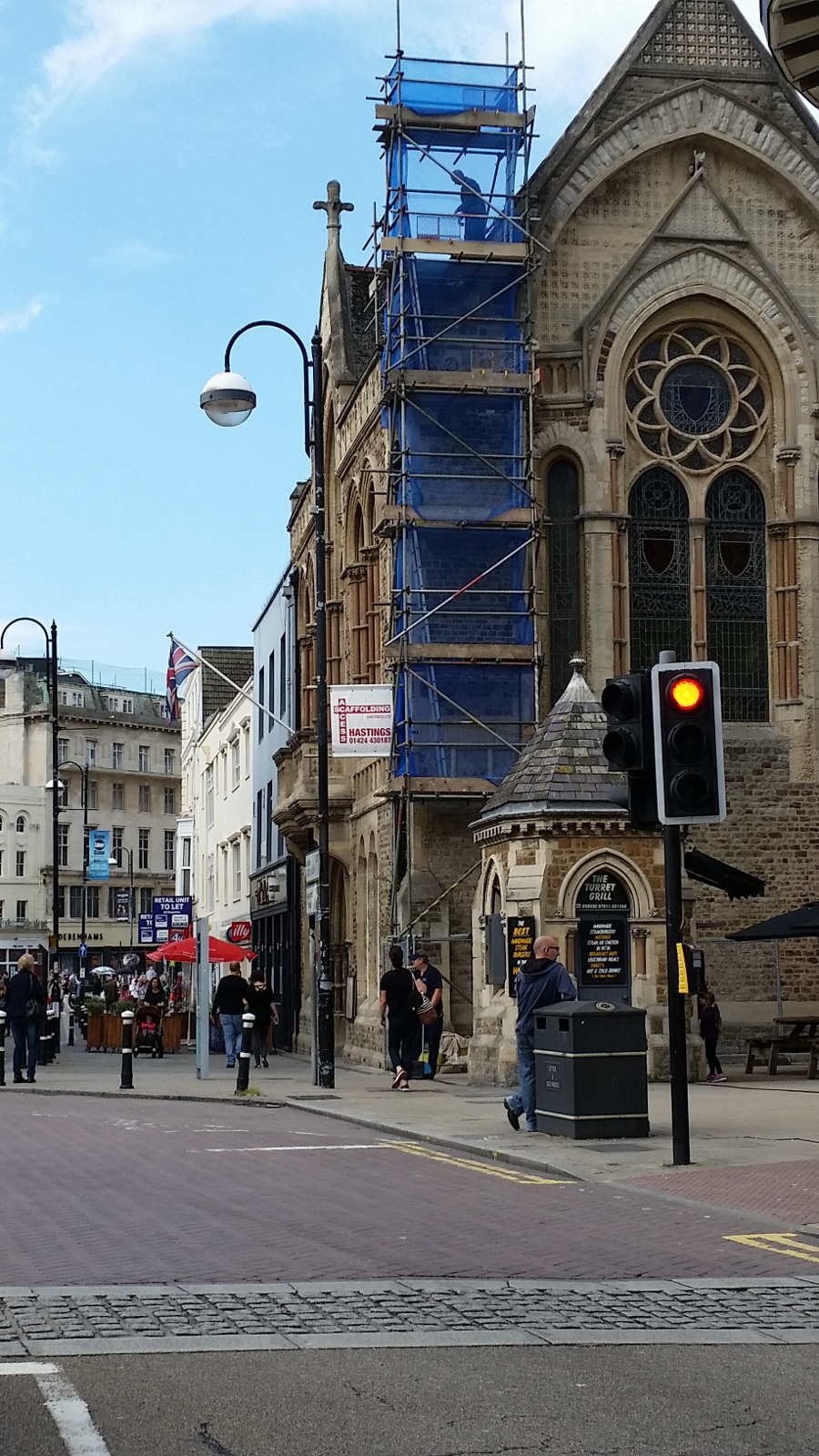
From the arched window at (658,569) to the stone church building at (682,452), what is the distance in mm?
33

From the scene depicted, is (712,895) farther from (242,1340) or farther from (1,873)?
(1,873)

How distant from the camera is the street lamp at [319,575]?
22.9 metres

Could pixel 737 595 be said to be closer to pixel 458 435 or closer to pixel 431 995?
pixel 458 435

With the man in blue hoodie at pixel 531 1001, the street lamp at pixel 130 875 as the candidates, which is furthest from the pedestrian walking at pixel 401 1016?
the street lamp at pixel 130 875

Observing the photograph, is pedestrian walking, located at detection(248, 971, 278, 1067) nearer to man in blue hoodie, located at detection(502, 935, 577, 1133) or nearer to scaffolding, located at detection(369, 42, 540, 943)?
scaffolding, located at detection(369, 42, 540, 943)

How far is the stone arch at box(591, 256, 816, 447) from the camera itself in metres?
31.8

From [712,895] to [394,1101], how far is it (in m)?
10.3

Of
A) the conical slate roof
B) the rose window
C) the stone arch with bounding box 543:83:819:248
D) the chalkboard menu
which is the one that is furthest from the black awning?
the stone arch with bounding box 543:83:819:248

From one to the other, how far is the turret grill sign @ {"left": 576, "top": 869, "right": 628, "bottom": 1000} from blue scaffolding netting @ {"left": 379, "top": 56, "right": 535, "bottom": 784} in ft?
20.5

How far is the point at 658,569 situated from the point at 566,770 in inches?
353

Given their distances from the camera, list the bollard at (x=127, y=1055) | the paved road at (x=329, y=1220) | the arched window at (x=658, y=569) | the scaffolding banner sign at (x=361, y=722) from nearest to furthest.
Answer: the paved road at (x=329, y=1220) → the bollard at (x=127, y=1055) → the scaffolding banner sign at (x=361, y=722) → the arched window at (x=658, y=569)

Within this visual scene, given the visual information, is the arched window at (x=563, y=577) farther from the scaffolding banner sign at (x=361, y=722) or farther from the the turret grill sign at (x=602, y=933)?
the the turret grill sign at (x=602, y=933)

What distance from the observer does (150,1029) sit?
37594 mm

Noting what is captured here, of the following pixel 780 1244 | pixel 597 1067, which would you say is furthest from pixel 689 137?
pixel 780 1244
